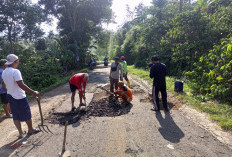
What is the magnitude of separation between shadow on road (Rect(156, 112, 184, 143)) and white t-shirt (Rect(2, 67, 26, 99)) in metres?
3.52

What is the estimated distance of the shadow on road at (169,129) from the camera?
384 cm

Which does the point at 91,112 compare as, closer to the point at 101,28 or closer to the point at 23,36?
the point at 23,36

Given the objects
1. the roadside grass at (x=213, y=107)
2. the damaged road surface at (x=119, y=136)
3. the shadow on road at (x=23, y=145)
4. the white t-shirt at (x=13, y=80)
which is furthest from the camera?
the roadside grass at (x=213, y=107)

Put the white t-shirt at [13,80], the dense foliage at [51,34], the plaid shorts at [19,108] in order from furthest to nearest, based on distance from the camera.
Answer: the dense foliage at [51,34] < the plaid shorts at [19,108] < the white t-shirt at [13,80]

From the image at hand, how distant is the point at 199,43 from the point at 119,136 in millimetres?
8645

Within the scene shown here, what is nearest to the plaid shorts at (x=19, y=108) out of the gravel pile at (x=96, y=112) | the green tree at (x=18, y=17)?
the gravel pile at (x=96, y=112)

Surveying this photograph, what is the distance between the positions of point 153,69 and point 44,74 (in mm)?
8644

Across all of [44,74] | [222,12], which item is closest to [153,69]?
[222,12]

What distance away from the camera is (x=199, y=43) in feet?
33.0

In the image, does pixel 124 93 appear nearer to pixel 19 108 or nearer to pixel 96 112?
pixel 96 112

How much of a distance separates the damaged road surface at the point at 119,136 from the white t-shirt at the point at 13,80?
43.6 inches

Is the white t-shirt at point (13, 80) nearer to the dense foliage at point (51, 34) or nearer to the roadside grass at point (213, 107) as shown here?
the roadside grass at point (213, 107)

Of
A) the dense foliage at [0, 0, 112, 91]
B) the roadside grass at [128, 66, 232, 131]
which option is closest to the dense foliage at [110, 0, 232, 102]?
the roadside grass at [128, 66, 232, 131]

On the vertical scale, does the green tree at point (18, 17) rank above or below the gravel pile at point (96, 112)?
above
